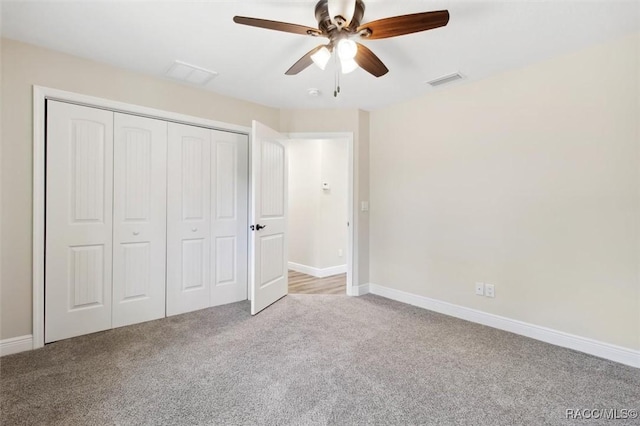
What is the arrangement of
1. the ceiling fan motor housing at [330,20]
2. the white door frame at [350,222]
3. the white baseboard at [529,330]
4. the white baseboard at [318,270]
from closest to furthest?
the ceiling fan motor housing at [330,20], the white baseboard at [529,330], the white door frame at [350,222], the white baseboard at [318,270]

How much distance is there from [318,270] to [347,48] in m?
3.60

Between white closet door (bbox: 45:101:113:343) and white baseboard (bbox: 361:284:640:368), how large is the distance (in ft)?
9.83

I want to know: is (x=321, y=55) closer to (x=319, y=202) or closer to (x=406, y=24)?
(x=406, y=24)

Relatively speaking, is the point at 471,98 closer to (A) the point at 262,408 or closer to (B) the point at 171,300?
(A) the point at 262,408


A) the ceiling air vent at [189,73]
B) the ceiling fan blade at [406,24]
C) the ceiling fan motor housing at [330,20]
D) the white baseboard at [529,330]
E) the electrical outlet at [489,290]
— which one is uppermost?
the ceiling air vent at [189,73]

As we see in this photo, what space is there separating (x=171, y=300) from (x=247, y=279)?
85cm

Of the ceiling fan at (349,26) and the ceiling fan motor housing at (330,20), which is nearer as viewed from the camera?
the ceiling fan at (349,26)

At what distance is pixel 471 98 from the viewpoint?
2957 millimetres

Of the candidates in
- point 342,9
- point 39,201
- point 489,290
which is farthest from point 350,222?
point 39,201

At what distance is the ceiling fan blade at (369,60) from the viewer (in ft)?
6.19

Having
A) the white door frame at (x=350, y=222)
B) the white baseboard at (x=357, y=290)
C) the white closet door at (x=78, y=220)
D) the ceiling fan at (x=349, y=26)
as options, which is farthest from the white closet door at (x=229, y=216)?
the ceiling fan at (x=349, y=26)

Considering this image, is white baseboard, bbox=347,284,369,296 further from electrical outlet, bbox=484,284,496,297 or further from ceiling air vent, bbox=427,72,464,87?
ceiling air vent, bbox=427,72,464,87

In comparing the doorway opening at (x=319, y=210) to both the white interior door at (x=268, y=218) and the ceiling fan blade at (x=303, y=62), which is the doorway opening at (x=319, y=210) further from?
the ceiling fan blade at (x=303, y=62)

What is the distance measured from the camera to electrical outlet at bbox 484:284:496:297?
2.82 metres
